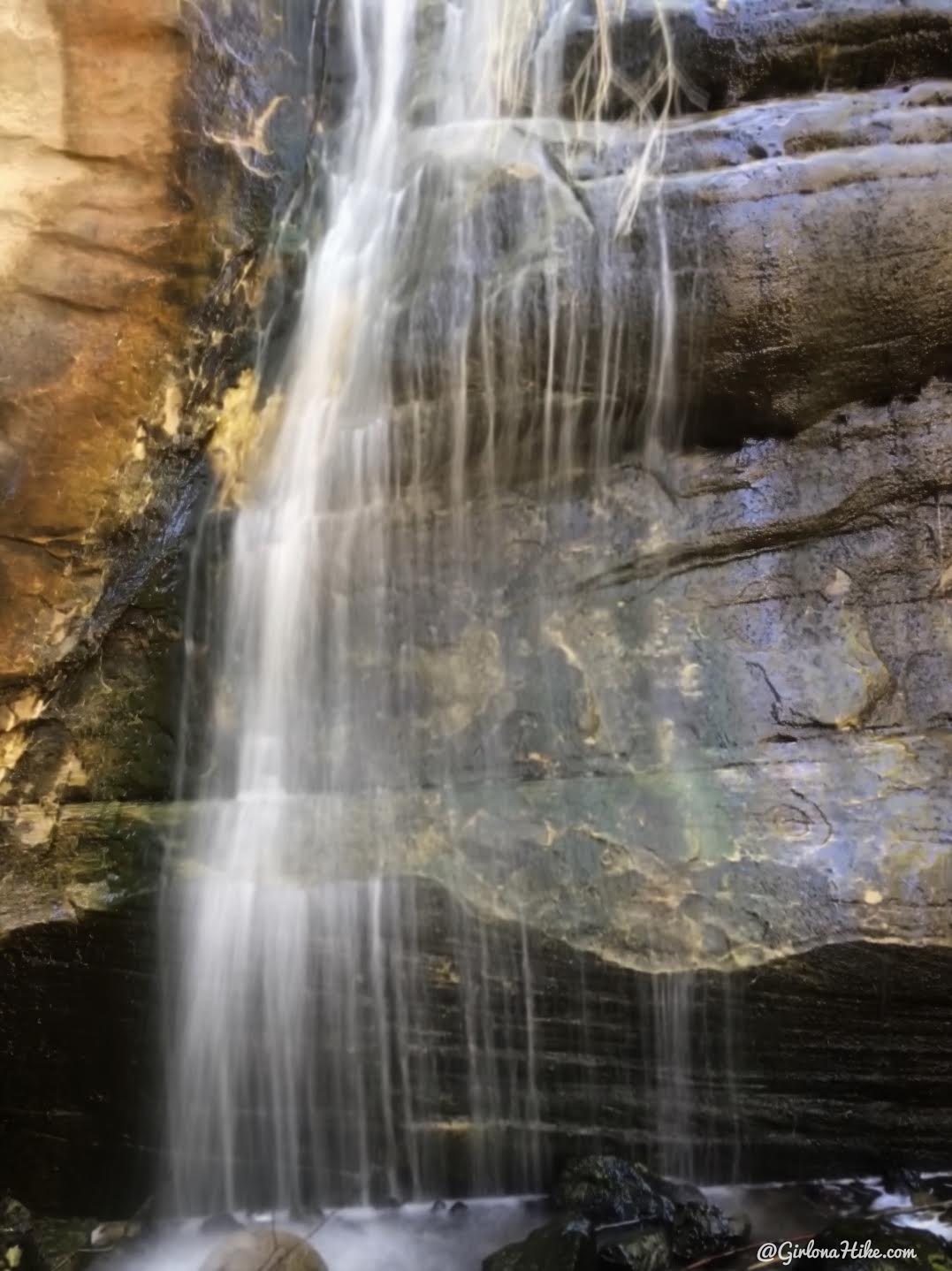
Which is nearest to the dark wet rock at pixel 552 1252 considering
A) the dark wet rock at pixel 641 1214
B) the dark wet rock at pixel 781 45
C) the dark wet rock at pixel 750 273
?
the dark wet rock at pixel 641 1214

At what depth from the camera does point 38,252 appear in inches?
161

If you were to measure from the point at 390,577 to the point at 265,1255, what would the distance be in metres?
2.69

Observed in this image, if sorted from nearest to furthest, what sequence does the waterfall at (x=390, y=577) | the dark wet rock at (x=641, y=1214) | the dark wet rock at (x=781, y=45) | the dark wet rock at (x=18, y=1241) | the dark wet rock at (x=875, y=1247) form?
the dark wet rock at (x=875, y=1247) → the dark wet rock at (x=641, y=1214) → the dark wet rock at (x=18, y=1241) → the waterfall at (x=390, y=577) → the dark wet rock at (x=781, y=45)

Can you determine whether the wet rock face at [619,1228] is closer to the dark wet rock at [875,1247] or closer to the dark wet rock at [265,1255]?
the dark wet rock at [875,1247]

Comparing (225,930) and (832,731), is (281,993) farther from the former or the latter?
(832,731)

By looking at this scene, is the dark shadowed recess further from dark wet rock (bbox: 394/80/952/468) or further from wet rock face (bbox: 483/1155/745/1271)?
dark wet rock (bbox: 394/80/952/468)

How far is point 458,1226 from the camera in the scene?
3.86m

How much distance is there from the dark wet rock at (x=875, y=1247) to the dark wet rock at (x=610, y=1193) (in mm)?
523

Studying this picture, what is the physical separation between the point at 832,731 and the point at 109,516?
3.17 m

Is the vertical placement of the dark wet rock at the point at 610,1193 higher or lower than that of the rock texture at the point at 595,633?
lower

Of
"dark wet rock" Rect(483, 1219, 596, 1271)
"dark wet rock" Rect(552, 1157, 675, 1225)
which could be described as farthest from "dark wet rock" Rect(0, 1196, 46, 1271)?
"dark wet rock" Rect(552, 1157, 675, 1225)

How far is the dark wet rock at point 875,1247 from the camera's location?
3219mm

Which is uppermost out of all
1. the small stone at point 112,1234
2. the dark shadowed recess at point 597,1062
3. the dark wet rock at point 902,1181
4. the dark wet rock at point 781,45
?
the dark wet rock at point 781,45

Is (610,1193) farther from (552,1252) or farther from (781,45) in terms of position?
(781,45)
